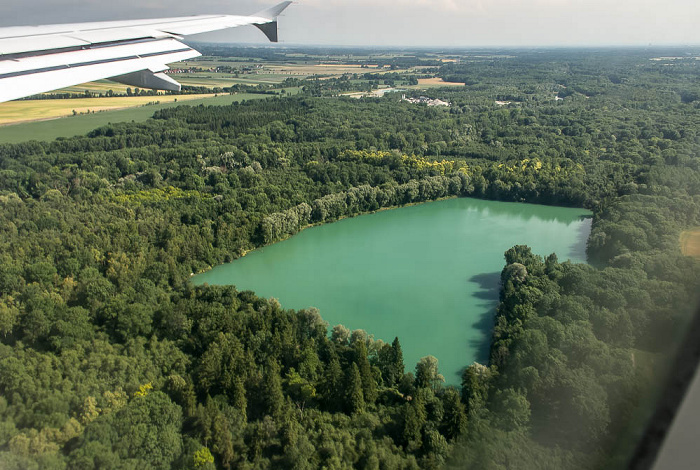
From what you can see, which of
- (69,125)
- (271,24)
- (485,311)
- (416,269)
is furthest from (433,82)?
(271,24)

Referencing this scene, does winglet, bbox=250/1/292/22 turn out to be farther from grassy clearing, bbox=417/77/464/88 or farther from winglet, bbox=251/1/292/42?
grassy clearing, bbox=417/77/464/88

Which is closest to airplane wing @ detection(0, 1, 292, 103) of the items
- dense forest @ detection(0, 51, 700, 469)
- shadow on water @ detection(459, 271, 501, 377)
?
dense forest @ detection(0, 51, 700, 469)

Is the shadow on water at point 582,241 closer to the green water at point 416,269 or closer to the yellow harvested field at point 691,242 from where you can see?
the green water at point 416,269

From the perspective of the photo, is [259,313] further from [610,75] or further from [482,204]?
[610,75]

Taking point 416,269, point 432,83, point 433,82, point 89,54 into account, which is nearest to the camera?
point 89,54

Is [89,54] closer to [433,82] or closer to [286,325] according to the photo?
[286,325]

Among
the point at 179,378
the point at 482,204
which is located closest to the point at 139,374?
the point at 179,378

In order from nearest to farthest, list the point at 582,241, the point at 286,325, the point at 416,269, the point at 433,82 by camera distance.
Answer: the point at 286,325 < the point at 416,269 < the point at 582,241 < the point at 433,82
